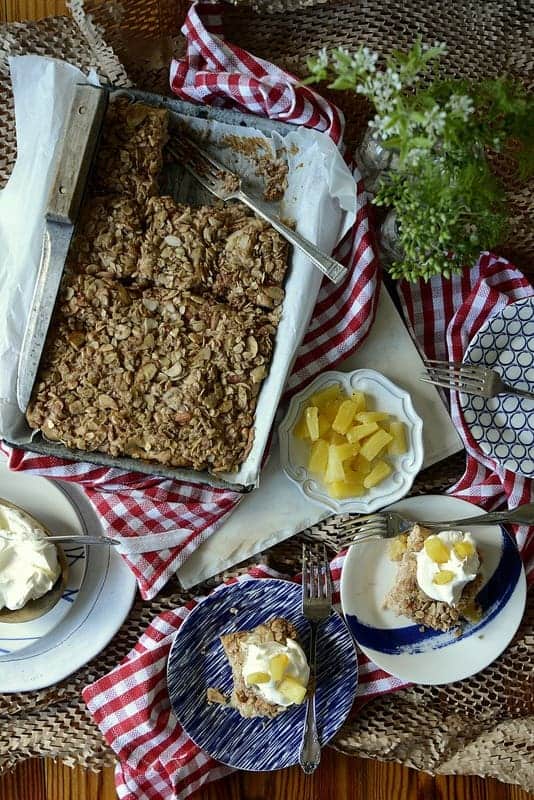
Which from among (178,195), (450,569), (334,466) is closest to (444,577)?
(450,569)

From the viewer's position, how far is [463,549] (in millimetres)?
2076

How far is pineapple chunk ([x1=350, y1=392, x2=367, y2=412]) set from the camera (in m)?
2.13

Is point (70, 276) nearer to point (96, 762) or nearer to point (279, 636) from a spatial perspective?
point (279, 636)

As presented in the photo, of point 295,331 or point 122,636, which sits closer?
point 295,331

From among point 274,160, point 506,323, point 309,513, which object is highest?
point 274,160

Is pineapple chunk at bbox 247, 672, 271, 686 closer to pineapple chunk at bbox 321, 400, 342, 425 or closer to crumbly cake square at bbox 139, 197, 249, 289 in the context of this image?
pineapple chunk at bbox 321, 400, 342, 425

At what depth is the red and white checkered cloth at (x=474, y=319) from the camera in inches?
86.5

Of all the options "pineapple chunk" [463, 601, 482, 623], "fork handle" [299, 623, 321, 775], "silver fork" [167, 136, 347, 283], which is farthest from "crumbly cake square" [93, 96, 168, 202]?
"pineapple chunk" [463, 601, 482, 623]

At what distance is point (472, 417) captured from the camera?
218cm

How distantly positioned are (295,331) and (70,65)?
2.85 feet

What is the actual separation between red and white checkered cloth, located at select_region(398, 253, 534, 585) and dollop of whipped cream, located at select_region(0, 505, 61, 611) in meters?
1.07

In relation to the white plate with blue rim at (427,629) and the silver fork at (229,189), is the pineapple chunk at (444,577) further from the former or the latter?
the silver fork at (229,189)

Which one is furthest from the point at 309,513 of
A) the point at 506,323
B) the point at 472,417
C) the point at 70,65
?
the point at 70,65

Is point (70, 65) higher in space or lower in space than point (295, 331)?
higher
